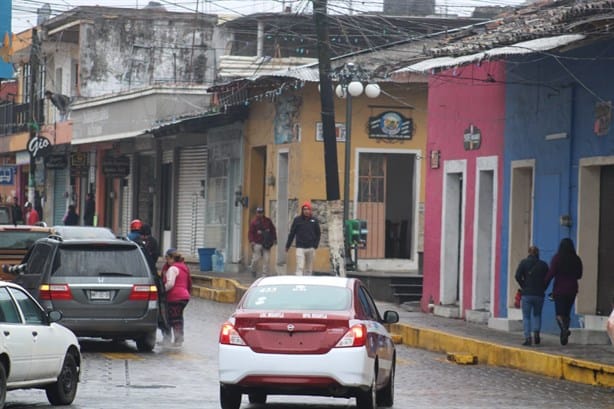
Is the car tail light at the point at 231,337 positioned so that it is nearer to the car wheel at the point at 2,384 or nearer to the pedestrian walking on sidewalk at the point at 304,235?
the car wheel at the point at 2,384

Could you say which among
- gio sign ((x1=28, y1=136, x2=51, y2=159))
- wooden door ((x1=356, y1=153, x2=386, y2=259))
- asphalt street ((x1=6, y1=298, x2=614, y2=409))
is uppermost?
gio sign ((x1=28, y1=136, x2=51, y2=159))

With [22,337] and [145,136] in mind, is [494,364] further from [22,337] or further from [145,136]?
[145,136]

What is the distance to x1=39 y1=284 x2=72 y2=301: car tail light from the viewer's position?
21.1 m

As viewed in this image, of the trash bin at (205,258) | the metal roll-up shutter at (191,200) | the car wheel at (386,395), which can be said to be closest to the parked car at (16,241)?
the car wheel at (386,395)

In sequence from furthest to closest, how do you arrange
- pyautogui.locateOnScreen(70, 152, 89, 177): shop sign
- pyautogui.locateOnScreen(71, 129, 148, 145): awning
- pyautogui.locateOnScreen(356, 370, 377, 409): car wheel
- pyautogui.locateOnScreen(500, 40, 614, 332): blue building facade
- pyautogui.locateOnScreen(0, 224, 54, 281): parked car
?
pyautogui.locateOnScreen(70, 152, 89, 177): shop sign < pyautogui.locateOnScreen(71, 129, 148, 145): awning < pyautogui.locateOnScreen(0, 224, 54, 281): parked car < pyautogui.locateOnScreen(500, 40, 614, 332): blue building facade < pyautogui.locateOnScreen(356, 370, 377, 409): car wheel

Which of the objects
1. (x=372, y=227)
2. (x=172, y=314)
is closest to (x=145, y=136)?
(x=372, y=227)

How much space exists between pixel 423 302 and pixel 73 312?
1174cm

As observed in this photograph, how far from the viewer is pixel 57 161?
59.4 meters

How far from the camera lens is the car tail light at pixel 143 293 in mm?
21500

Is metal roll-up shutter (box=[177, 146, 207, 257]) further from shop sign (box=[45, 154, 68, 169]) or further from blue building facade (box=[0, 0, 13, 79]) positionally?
blue building facade (box=[0, 0, 13, 79])

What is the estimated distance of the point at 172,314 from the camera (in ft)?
75.5

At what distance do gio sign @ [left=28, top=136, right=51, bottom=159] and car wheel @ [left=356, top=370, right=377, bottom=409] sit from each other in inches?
1588

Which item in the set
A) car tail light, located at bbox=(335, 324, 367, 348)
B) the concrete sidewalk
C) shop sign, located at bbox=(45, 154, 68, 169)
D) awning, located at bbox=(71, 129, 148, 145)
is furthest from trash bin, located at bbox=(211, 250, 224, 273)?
car tail light, located at bbox=(335, 324, 367, 348)

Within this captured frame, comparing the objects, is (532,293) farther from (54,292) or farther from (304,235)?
(304,235)
